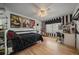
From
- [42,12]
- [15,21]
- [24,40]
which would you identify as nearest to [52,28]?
[42,12]

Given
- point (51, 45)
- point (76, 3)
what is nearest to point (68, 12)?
point (76, 3)

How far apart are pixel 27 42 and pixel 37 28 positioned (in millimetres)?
377

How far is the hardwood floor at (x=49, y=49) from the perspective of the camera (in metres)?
1.96

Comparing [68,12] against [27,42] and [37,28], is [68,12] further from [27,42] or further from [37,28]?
[27,42]

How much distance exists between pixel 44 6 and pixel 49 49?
916 millimetres

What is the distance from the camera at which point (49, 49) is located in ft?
6.64

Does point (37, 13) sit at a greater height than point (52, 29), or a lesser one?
greater

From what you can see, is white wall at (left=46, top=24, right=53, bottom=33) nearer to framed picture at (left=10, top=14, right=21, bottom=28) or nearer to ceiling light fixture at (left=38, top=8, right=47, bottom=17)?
ceiling light fixture at (left=38, top=8, right=47, bottom=17)

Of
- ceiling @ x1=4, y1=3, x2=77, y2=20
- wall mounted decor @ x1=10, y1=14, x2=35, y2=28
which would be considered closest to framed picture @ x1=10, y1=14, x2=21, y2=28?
wall mounted decor @ x1=10, y1=14, x2=35, y2=28

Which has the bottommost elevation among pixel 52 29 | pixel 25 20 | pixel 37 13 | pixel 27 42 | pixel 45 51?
pixel 45 51

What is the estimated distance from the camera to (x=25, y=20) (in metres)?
2.02

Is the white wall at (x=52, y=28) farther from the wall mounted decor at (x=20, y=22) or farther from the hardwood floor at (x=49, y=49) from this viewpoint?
the wall mounted decor at (x=20, y=22)

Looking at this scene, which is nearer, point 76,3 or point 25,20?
point 76,3
